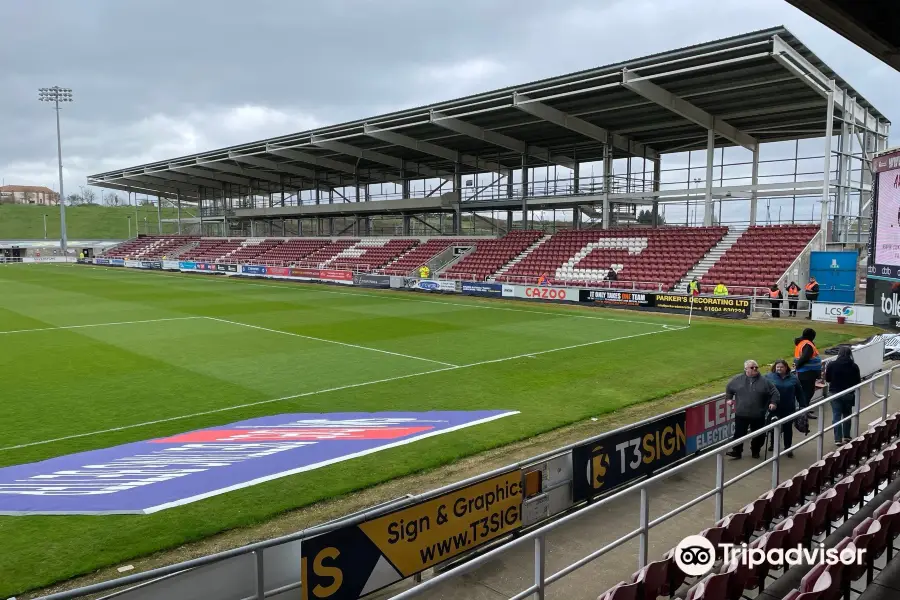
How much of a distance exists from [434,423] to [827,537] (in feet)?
Result: 21.9

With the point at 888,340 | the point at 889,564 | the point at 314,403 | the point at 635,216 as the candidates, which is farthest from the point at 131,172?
the point at 889,564

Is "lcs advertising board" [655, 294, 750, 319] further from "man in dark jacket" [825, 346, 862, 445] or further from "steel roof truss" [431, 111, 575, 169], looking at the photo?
"man in dark jacket" [825, 346, 862, 445]

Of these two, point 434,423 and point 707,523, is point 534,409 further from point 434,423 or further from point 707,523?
point 707,523

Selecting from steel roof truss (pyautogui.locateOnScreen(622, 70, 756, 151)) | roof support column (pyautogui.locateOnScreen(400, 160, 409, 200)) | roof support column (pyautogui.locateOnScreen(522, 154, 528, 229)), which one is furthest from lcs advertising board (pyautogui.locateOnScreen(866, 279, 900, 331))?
roof support column (pyautogui.locateOnScreen(400, 160, 409, 200))

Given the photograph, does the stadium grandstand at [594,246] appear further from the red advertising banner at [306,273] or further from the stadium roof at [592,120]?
the red advertising banner at [306,273]

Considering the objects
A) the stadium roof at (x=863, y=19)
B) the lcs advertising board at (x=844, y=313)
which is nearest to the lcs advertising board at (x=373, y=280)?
the lcs advertising board at (x=844, y=313)

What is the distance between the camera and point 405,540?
5.23m

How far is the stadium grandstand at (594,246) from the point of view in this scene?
16.2 ft

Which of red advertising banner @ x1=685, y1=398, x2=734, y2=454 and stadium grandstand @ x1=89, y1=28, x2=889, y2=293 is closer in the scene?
red advertising banner @ x1=685, y1=398, x2=734, y2=454

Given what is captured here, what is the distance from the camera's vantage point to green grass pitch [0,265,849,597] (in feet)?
24.4

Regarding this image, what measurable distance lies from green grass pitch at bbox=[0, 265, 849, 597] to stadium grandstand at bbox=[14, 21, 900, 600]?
1258 millimetres

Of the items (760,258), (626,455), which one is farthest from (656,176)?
(626,455)

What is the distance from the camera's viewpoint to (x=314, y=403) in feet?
42.2
